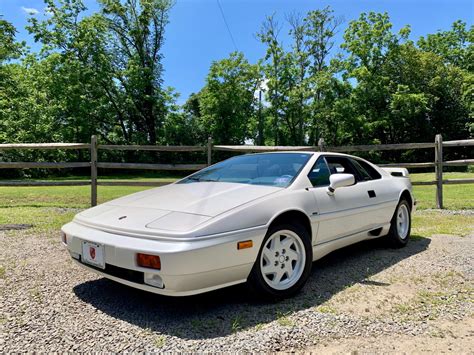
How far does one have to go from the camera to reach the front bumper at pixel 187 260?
8.21ft

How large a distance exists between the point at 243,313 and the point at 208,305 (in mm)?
345

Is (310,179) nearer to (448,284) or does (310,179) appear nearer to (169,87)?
(448,284)

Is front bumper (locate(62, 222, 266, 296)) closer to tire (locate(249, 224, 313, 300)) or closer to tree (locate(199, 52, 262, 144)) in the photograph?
tire (locate(249, 224, 313, 300))

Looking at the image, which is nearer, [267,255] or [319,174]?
[267,255]

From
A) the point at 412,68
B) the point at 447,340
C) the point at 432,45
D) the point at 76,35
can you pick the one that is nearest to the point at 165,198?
the point at 447,340

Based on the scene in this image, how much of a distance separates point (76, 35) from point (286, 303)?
34702 mm

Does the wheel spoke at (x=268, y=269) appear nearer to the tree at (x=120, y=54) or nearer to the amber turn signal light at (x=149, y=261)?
the amber turn signal light at (x=149, y=261)

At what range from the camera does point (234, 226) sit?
276cm

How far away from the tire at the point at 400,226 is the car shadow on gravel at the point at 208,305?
937 millimetres

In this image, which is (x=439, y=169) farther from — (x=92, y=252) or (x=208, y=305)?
(x=92, y=252)

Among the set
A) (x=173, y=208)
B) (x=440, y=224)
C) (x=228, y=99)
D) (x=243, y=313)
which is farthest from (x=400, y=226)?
(x=228, y=99)

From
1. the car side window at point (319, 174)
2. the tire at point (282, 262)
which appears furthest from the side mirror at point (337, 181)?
the tire at point (282, 262)

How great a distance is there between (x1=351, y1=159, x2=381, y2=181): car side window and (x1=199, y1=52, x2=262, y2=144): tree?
3001cm

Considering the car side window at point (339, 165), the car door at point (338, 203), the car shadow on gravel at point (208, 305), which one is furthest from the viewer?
the car side window at point (339, 165)
